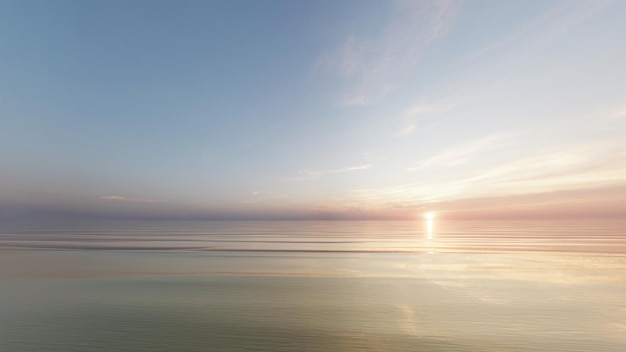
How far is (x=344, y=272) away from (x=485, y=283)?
300 inches

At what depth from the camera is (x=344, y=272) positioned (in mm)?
21156

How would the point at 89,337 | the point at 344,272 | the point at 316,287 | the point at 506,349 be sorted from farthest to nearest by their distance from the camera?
1. the point at 344,272
2. the point at 316,287
3. the point at 89,337
4. the point at 506,349

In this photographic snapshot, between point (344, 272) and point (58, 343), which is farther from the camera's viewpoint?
point (344, 272)

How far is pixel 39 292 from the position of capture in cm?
1562

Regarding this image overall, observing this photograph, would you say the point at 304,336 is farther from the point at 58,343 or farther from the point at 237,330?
the point at 58,343

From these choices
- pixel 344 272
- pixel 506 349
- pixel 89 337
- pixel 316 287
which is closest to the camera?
pixel 506 349

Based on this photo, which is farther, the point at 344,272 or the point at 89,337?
the point at 344,272

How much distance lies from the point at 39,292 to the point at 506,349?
18396 millimetres

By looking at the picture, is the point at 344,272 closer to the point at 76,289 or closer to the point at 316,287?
the point at 316,287

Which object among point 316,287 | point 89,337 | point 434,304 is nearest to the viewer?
point 89,337

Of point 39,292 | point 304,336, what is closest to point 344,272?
point 304,336

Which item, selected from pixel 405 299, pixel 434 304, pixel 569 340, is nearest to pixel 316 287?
pixel 405 299

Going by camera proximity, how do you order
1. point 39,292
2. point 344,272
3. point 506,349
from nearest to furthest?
point 506,349
point 39,292
point 344,272

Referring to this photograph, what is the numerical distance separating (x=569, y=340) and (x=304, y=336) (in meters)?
7.56
